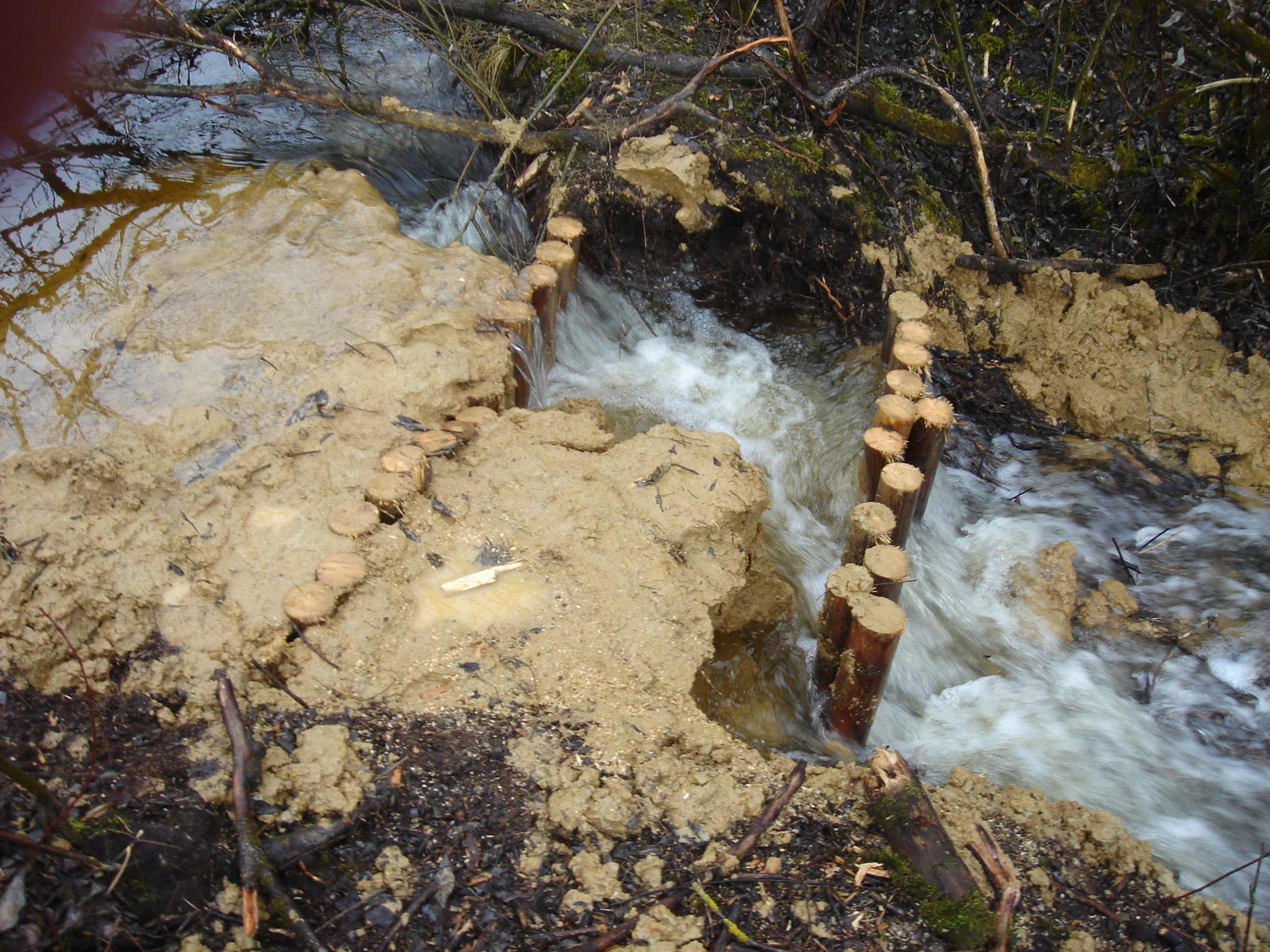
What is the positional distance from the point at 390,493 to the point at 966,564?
3203 millimetres

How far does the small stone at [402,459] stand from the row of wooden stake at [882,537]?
5.89 ft

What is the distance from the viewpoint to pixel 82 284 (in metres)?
4.36

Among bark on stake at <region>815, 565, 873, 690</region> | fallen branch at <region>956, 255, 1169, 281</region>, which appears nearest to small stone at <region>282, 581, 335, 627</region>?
bark on stake at <region>815, 565, 873, 690</region>

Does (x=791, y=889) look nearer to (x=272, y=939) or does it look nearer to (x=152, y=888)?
(x=272, y=939)

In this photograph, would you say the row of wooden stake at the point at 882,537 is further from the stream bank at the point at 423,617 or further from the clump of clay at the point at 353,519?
the clump of clay at the point at 353,519

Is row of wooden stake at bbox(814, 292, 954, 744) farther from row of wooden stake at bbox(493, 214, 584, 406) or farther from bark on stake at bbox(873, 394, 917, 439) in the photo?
row of wooden stake at bbox(493, 214, 584, 406)

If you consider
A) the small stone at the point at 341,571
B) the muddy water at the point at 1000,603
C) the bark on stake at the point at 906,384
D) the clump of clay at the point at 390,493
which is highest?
the bark on stake at the point at 906,384

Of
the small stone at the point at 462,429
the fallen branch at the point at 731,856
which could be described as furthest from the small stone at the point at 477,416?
the fallen branch at the point at 731,856

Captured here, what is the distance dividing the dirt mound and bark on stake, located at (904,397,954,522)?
1367 millimetres

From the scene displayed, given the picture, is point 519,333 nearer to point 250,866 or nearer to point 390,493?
point 390,493

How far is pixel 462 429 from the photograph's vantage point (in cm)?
372

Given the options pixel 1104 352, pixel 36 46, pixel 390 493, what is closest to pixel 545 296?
pixel 390 493

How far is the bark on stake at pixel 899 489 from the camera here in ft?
12.0

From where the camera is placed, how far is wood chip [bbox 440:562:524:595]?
319 centimetres
